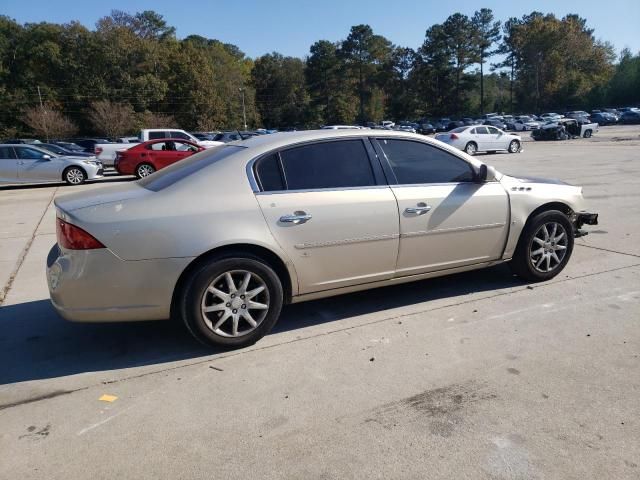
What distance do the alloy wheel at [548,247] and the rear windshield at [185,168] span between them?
301 cm

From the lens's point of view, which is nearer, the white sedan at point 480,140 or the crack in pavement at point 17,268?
the crack in pavement at point 17,268

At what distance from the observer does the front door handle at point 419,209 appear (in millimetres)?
4264

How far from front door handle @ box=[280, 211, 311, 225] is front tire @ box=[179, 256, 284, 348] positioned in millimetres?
363

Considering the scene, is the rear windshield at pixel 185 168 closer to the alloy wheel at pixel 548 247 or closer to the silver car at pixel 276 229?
the silver car at pixel 276 229

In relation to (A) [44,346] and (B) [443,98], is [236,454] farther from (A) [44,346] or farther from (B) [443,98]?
(B) [443,98]

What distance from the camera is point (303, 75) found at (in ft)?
308

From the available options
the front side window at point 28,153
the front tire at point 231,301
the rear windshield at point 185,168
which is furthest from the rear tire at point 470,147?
the front tire at point 231,301

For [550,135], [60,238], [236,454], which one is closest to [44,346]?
[60,238]

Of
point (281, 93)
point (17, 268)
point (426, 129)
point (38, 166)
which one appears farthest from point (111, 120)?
point (17, 268)

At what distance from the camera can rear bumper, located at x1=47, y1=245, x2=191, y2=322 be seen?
343 centimetres

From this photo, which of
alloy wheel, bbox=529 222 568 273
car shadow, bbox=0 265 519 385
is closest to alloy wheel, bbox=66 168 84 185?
car shadow, bbox=0 265 519 385

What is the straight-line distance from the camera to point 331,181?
4.10 m

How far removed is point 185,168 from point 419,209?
1.97 meters

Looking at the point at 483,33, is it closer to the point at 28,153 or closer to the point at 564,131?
the point at 564,131
